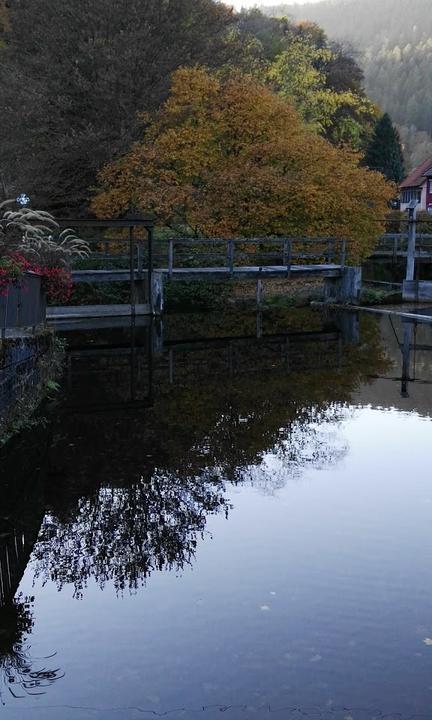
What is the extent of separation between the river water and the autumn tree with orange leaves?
17.1m

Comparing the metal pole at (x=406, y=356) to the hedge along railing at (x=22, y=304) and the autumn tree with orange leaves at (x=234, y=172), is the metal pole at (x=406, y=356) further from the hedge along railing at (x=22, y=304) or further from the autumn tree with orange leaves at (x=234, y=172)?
the autumn tree with orange leaves at (x=234, y=172)

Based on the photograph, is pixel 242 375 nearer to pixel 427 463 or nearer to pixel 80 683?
pixel 427 463

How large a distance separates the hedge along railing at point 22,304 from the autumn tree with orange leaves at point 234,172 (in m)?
16.2

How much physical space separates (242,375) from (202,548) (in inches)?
387

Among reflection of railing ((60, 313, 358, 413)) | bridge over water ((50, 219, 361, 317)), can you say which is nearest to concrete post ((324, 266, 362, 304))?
bridge over water ((50, 219, 361, 317))

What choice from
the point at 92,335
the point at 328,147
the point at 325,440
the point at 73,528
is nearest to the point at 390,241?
the point at 328,147

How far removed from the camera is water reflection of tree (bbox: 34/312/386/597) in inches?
301

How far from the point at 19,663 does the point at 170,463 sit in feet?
16.6

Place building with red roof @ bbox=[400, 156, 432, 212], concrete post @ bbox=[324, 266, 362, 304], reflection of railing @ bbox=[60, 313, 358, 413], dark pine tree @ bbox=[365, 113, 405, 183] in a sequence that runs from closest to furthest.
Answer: reflection of railing @ bbox=[60, 313, 358, 413] < concrete post @ bbox=[324, 266, 362, 304] < building with red roof @ bbox=[400, 156, 432, 212] < dark pine tree @ bbox=[365, 113, 405, 183]

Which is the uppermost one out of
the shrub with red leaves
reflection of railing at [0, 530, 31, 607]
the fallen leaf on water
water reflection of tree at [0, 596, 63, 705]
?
the shrub with red leaves

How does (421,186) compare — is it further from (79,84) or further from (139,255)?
(139,255)

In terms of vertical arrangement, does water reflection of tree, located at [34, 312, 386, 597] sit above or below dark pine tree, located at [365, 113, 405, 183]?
below

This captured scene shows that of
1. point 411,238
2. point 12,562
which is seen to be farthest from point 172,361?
point 411,238

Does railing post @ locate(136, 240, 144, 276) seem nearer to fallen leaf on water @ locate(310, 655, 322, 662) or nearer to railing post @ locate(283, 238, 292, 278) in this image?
railing post @ locate(283, 238, 292, 278)
